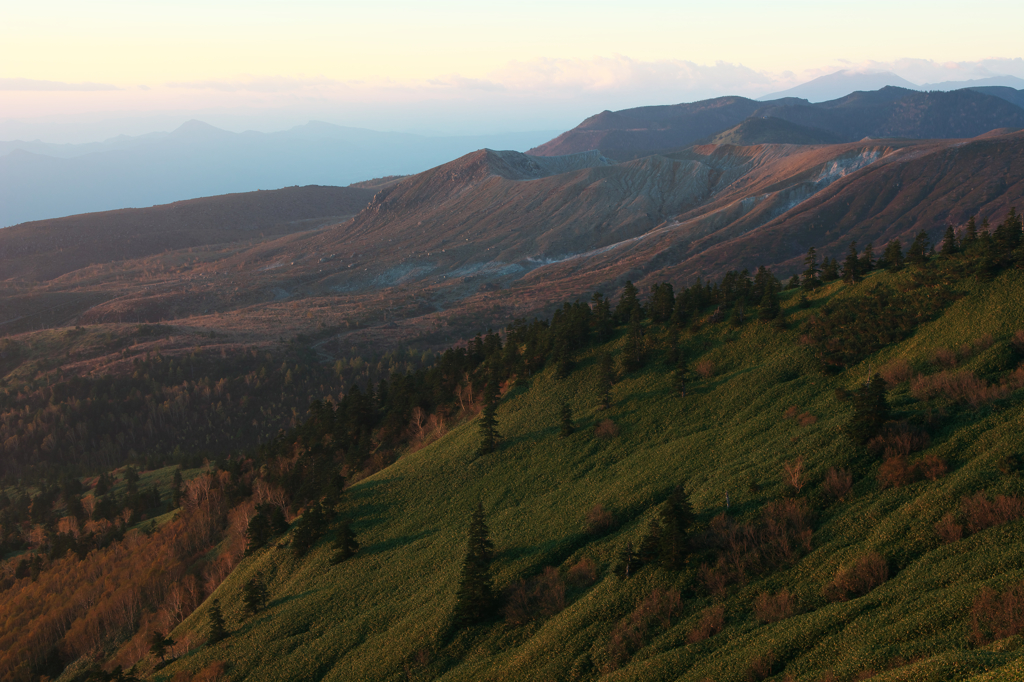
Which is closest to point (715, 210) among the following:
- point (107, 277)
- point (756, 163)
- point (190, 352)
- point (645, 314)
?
point (756, 163)

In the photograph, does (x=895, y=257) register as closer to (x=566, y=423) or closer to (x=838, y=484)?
(x=838, y=484)

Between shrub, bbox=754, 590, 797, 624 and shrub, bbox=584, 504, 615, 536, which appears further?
shrub, bbox=584, 504, 615, 536

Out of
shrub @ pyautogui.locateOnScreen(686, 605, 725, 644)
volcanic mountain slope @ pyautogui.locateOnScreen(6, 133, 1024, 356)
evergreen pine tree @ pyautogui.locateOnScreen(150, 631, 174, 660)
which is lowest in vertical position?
evergreen pine tree @ pyautogui.locateOnScreen(150, 631, 174, 660)

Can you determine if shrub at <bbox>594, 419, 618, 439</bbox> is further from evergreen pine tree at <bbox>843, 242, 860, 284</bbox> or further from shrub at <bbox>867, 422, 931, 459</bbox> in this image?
evergreen pine tree at <bbox>843, 242, 860, 284</bbox>

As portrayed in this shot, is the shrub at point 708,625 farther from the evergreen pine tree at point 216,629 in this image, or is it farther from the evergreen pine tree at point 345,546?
the evergreen pine tree at point 216,629

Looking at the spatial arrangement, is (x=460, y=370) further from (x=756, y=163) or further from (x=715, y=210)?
(x=756, y=163)

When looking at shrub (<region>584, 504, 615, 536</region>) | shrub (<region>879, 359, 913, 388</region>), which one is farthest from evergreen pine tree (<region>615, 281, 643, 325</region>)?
shrub (<region>584, 504, 615, 536</region>)
